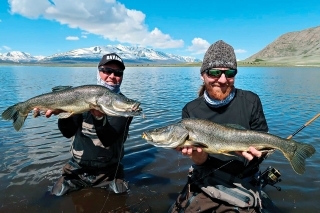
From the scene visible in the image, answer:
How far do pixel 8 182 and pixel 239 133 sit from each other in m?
6.37

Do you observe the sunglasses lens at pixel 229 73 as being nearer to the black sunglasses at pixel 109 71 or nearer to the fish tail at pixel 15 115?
the black sunglasses at pixel 109 71

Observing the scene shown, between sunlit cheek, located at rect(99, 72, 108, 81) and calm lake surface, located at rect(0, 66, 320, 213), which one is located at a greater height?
sunlit cheek, located at rect(99, 72, 108, 81)

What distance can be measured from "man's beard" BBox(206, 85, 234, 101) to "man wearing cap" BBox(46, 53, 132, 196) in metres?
2.08

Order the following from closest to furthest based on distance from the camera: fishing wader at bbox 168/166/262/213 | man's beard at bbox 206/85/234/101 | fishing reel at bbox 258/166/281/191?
fishing wader at bbox 168/166/262/213, man's beard at bbox 206/85/234/101, fishing reel at bbox 258/166/281/191

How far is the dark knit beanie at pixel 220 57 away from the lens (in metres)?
4.27

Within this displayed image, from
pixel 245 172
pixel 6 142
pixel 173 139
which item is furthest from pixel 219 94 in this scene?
pixel 6 142

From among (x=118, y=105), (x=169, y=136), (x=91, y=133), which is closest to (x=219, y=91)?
(x=169, y=136)

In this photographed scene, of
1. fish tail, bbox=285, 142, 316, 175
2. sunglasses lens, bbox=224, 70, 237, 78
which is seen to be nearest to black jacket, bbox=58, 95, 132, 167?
sunglasses lens, bbox=224, 70, 237, 78

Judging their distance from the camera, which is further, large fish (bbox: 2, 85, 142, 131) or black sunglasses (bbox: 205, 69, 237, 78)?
large fish (bbox: 2, 85, 142, 131)

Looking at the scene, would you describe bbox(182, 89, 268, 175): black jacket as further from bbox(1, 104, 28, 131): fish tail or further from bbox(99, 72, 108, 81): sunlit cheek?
bbox(1, 104, 28, 131): fish tail

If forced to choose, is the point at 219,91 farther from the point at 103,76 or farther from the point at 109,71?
the point at 103,76

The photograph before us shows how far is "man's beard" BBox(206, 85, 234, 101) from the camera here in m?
4.39

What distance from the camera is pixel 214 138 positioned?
4.10 metres

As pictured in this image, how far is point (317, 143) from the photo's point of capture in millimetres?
10039
